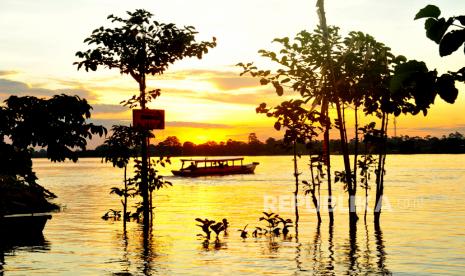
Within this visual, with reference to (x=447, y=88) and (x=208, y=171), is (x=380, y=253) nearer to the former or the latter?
(x=447, y=88)

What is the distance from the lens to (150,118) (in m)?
25.7

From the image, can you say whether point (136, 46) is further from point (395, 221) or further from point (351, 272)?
point (395, 221)

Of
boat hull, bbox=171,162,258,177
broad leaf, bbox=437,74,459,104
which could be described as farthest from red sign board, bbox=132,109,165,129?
boat hull, bbox=171,162,258,177

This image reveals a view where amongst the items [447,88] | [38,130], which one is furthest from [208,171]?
[447,88]

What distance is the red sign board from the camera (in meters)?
25.7

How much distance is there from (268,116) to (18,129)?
49.7ft

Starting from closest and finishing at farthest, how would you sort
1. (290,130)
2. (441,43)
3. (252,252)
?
(441,43) < (252,252) < (290,130)

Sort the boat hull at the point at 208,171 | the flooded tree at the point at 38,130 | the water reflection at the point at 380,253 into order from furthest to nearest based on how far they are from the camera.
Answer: the boat hull at the point at 208,171, the water reflection at the point at 380,253, the flooded tree at the point at 38,130

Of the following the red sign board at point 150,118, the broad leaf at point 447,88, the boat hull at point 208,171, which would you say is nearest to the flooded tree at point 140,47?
the red sign board at point 150,118

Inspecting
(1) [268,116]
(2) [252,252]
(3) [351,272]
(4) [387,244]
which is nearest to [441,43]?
(3) [351,272]

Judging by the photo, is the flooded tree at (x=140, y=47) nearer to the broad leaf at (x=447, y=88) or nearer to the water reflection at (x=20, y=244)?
the water reflection at (x=20, y=244)

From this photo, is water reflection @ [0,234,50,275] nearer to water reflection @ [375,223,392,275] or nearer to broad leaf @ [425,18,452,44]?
water reflection @ [375,223,392,275]

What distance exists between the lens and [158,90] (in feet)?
86.9

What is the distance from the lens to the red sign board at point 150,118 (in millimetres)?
25656
